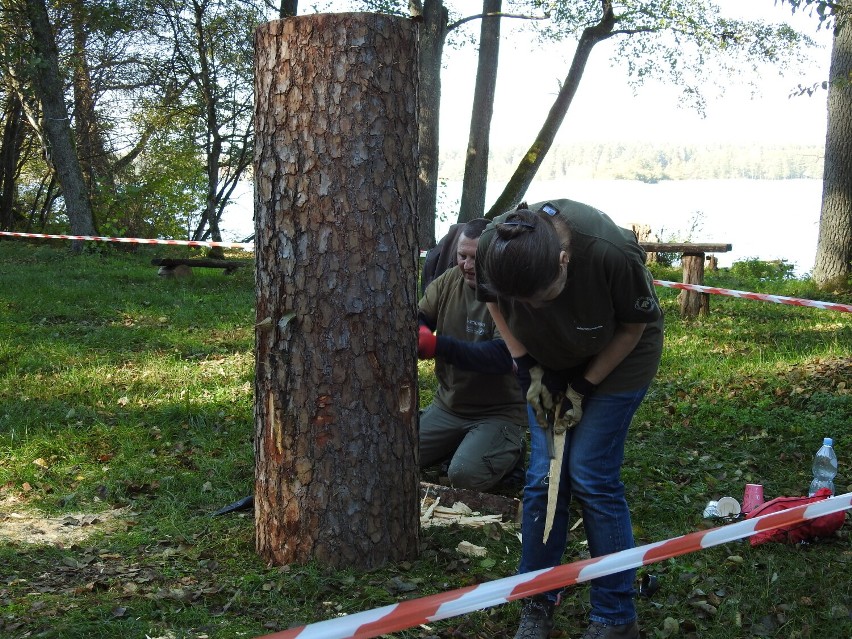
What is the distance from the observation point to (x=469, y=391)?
4914 millimetres

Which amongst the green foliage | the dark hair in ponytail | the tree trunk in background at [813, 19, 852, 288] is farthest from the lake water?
the dark hair in ponytail

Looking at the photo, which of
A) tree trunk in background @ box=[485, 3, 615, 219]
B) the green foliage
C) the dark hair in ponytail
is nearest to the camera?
the dark hair in ponytail

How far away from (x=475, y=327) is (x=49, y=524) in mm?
2431

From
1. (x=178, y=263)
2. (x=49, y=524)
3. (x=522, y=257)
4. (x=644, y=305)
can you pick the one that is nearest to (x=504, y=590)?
(x=522, y=257)

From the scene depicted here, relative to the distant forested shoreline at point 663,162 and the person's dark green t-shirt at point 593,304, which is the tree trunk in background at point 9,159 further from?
the person's dark green t-shirt at point 593,304

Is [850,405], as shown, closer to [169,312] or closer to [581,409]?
[581,409]

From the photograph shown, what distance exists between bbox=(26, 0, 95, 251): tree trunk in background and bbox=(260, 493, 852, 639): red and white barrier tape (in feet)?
48.7

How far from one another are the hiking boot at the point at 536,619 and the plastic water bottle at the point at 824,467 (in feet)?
6.65

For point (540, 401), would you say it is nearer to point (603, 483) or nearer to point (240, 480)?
point (603, 483)

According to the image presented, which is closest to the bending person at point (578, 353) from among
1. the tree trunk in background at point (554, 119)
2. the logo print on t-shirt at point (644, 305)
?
the logo print on t-shirt at point (644, 305)

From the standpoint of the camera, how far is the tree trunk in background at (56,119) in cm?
1485

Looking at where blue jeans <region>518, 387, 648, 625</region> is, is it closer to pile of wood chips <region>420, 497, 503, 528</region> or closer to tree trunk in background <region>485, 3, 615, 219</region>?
pile of wood chips <region>420, 497, 503, 528</region>

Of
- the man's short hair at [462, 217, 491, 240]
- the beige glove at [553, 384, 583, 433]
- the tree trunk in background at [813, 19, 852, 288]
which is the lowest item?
the beige glove at [553, 384, 583, 433]

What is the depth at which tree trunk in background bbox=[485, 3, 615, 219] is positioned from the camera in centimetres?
1566
